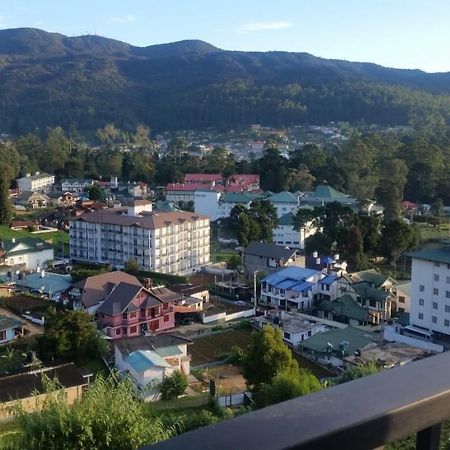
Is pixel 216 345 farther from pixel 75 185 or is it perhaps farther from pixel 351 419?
pixel 75 185

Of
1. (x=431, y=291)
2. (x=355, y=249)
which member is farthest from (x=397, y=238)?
(x=431, y=291)

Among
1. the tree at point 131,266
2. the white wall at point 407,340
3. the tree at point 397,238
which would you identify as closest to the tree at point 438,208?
the tree at point 397,238

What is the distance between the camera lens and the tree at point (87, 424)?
124 cm

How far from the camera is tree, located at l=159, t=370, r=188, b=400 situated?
691 cm

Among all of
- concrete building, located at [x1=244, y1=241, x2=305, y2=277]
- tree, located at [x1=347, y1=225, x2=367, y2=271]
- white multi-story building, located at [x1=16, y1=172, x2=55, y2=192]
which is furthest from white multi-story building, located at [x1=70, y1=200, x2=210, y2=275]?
white multi-story building, located at [x1=16, y1=172, x2=55, y2=192]

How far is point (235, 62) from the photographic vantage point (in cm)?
8206

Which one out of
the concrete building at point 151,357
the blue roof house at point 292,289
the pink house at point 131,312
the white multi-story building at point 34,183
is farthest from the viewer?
the white multi-story building at point 34,183

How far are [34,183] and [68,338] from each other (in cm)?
1605

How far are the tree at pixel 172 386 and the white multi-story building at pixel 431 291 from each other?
13.9ft

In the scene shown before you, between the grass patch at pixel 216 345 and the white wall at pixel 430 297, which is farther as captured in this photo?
the white wall at pixel 430 297

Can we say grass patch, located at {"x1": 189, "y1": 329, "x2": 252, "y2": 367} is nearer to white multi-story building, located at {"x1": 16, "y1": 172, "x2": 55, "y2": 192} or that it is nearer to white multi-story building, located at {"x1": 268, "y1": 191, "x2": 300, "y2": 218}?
white multi-story building, located at {"x1": 268, "y1": 191, "x2": 300, "y2": 218}

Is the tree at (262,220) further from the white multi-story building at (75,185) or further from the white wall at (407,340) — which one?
the white multi-story building at (75,185)

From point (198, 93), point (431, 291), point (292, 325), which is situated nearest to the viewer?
point (431, 291)

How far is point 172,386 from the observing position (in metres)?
6.92
